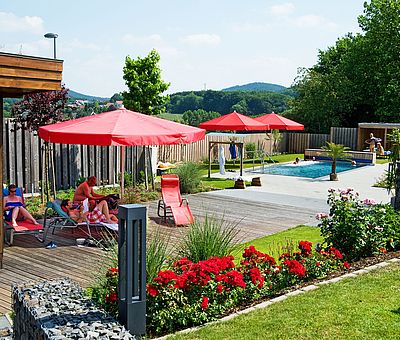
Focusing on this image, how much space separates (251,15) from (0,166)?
917cm

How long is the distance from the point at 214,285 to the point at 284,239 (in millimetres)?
4073

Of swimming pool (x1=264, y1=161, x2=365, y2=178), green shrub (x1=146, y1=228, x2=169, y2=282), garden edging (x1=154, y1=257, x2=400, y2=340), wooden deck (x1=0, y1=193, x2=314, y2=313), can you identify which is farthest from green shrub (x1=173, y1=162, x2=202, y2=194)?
green shrub (x1=146, y1=228, x2=169, y2=282)

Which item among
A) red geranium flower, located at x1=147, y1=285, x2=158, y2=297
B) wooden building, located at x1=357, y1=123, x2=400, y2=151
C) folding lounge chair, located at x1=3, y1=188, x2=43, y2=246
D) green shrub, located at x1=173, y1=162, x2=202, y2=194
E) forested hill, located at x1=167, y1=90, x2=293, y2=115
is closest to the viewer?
red geranium flower, located at x1=147, y1=285, x2=158, y2=297

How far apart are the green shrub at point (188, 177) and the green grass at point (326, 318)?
877 centimetres

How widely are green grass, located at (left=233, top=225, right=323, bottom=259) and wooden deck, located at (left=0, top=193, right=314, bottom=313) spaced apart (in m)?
0.26

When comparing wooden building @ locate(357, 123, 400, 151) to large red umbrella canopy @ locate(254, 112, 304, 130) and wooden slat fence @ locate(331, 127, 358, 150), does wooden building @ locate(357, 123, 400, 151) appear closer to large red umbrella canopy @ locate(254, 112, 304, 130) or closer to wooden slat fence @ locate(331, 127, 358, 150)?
wooden slat fence @ locate(331, 127, 358, 150)

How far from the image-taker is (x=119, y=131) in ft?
27.5

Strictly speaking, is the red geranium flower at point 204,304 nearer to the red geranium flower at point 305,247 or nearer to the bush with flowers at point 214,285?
the bush with flowers at point 214,285

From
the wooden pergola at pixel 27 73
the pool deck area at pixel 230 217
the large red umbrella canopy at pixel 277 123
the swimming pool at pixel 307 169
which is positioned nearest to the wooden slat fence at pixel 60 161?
the pool deck area at pixel 230 217

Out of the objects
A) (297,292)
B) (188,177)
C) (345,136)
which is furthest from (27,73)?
(345,136)

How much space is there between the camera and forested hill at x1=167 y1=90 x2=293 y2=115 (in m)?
61.8

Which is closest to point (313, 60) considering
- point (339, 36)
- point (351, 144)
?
point (339, 36)

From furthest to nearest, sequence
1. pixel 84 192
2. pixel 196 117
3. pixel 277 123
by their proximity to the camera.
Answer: pixel 196 117 → pixel 277 123 → pixel 84 192

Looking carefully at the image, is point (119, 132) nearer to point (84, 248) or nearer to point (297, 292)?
point (84, 248)
